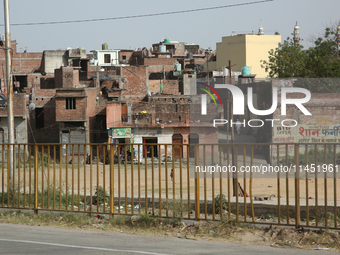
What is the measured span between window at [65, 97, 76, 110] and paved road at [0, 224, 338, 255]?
86.4 feet

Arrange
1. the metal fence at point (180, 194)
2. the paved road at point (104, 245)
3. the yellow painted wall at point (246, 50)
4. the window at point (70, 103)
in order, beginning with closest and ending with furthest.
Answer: the paved road at point (104, 245) → the metal fence at point (180, 194) → the window at point (70, 103) → the yellow painted wall at point (246, 50)

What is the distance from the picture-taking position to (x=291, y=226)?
689 cm

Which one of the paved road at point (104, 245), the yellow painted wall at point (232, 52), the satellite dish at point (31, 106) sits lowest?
the paved road at point (104, 245)

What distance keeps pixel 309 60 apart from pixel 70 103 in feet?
71.8

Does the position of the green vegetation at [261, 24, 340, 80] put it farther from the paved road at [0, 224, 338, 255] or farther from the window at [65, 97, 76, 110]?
the paved road at [0, 224, 338, 255]

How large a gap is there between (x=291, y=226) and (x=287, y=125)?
22984mm

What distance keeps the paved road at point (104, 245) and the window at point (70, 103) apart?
86.4 ft

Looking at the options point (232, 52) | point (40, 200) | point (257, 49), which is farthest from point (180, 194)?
point (232, 52)

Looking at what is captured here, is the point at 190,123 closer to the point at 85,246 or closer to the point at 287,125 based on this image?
the point at 287,125

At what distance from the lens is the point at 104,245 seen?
6266mm

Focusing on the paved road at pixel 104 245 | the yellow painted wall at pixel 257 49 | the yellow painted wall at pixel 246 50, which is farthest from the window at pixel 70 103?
the yellow painted wall at pixel 257 49

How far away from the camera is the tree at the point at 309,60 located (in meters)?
37.7

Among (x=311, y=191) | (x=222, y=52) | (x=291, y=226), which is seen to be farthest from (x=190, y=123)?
(x=222, y=52)

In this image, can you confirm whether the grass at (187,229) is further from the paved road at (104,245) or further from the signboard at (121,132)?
the signboard at (121,132)
